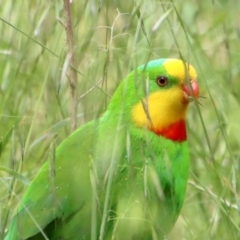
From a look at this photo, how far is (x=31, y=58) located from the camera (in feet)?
4.13

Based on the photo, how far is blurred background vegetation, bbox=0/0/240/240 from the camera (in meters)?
0.85

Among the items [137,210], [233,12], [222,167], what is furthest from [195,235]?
[233,12]

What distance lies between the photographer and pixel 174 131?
1.30m

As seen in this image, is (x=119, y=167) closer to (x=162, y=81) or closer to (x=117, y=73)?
(x=117, y=73)

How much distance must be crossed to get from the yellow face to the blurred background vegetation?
0.05 metres

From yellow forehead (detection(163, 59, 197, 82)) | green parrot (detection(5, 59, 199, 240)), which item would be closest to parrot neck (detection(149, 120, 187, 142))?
green parrot (detection(5, 59, 199, 240))

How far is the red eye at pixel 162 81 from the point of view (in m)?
1.27

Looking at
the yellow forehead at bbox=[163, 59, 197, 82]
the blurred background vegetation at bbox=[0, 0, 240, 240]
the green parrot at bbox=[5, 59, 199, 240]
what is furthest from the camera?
the yellow forehead at bbox=[163, 59, 197, 82]

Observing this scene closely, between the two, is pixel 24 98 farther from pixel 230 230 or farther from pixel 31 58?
pixel 230 230

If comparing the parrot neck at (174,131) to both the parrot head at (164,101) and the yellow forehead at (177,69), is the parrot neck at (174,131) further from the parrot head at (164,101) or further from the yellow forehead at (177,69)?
the yellow forehead at (177,69)

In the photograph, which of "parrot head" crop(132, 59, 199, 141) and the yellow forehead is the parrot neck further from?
the yellow forehead

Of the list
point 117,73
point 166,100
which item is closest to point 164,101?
point 166,100

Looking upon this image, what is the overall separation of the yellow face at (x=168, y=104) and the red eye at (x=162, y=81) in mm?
11

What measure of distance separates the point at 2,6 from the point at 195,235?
67 cm
